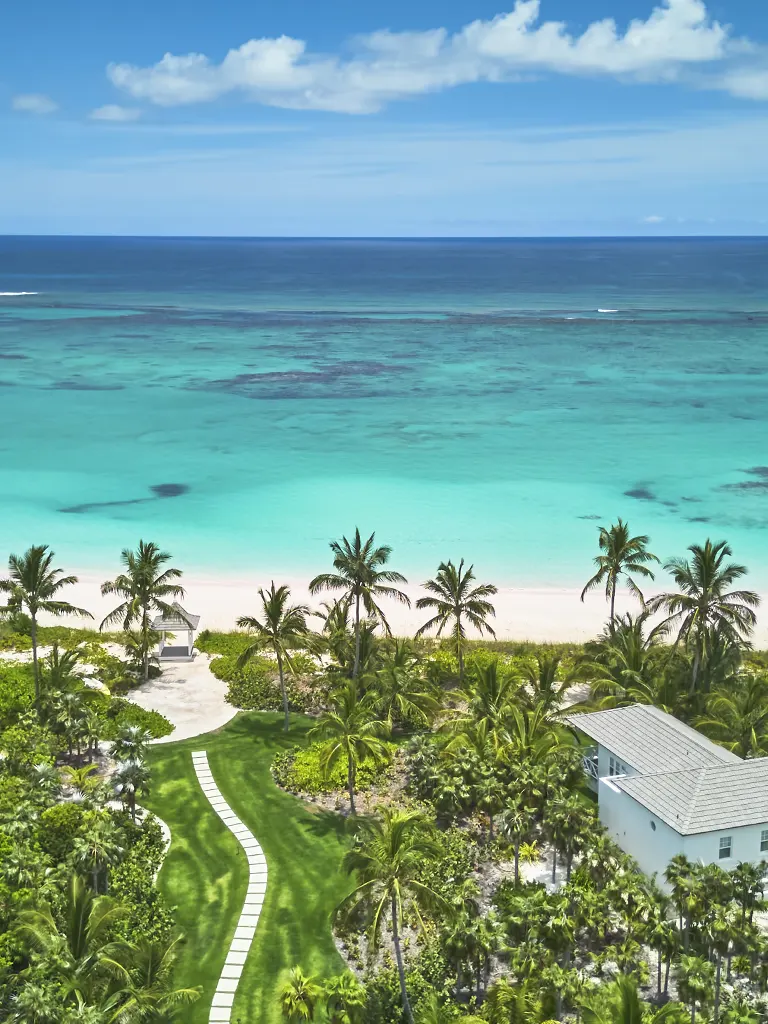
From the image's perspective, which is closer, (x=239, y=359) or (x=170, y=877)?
(x=170, y=877)

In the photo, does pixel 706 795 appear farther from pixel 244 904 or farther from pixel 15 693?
pixel 15 693

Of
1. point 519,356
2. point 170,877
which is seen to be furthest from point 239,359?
point 170,877

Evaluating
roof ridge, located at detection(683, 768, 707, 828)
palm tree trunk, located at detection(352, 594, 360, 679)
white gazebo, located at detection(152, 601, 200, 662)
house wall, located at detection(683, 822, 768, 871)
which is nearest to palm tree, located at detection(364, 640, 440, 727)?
palm tree trunk, located at detection(352, 594, 360, 679)

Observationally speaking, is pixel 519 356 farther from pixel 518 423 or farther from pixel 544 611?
pixel 544 611

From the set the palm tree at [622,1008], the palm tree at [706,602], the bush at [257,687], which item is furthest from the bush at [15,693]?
the palm tree at [706,602]

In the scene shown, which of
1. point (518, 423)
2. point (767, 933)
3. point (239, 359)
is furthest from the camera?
point (239, 359)

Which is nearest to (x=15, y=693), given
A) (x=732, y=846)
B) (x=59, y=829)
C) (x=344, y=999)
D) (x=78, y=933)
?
(x=59, y=829)
